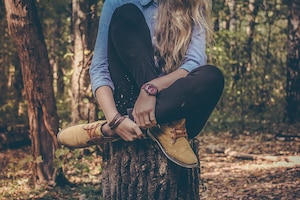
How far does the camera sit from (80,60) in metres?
6.30

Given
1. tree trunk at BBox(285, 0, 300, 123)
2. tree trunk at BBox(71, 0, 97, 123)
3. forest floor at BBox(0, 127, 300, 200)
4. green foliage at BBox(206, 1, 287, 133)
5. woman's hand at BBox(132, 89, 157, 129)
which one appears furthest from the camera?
green foliage at BBox(206, 1, 287, 133)

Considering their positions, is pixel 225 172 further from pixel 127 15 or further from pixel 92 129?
pixel 127 15

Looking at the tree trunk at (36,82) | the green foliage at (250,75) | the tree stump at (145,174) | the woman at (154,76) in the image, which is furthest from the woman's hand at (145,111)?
the green foliage at (250,75)

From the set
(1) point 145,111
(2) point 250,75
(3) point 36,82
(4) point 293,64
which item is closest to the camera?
(1) point 145,111

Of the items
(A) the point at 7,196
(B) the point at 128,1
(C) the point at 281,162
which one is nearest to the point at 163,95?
(B) the point at 128,1

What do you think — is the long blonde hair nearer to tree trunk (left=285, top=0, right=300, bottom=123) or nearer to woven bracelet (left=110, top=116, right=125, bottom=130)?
woven bracelet (left=110, top=116, right=125, bottom=130)

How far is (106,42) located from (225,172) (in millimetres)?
3894

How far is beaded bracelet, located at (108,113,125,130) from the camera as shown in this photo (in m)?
2.96

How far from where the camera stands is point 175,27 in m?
3.09

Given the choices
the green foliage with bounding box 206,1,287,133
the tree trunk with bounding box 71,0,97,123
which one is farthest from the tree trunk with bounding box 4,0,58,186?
the green foliage with bounding box 206,1,287,133

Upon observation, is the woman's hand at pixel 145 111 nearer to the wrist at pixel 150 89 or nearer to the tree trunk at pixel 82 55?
the wrist at pixel 150 89

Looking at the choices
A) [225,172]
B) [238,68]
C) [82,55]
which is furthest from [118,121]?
[238,68]

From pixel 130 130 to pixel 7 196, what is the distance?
3242 mm

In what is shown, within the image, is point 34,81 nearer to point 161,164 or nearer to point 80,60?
point 80,60
